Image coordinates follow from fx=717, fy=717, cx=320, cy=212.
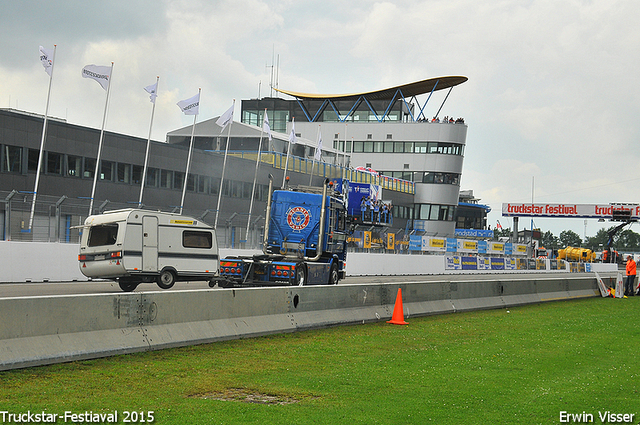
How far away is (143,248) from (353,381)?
14650 mm

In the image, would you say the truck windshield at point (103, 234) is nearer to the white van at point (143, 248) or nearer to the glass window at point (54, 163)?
the white van at point (143, 248)

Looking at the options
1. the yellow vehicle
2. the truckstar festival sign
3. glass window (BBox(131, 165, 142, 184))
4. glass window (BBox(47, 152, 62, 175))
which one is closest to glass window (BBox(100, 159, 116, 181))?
glass window (BBox(131, 165, 142, 184))

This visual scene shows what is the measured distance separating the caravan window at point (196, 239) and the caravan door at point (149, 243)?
3.89 feet

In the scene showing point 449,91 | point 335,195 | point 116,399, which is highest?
point 449,91

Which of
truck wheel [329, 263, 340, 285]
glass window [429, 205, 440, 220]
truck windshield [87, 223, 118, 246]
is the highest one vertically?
glass window [429, 205, 440, 220]

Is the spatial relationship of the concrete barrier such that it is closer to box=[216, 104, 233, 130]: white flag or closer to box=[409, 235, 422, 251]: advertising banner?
box=[216, 104, 233, 130]: white flag

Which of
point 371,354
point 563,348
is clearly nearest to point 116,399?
point 371,354

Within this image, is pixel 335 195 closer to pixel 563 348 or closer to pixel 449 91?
pixel 563 348

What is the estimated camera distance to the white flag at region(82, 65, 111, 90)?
107 feet

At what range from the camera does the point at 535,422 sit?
21.4 ft

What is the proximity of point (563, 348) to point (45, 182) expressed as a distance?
33178 mm

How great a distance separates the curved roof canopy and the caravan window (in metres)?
66.4

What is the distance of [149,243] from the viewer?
22.1 metres

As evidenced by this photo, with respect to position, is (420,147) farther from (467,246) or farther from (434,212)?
(467,246)
